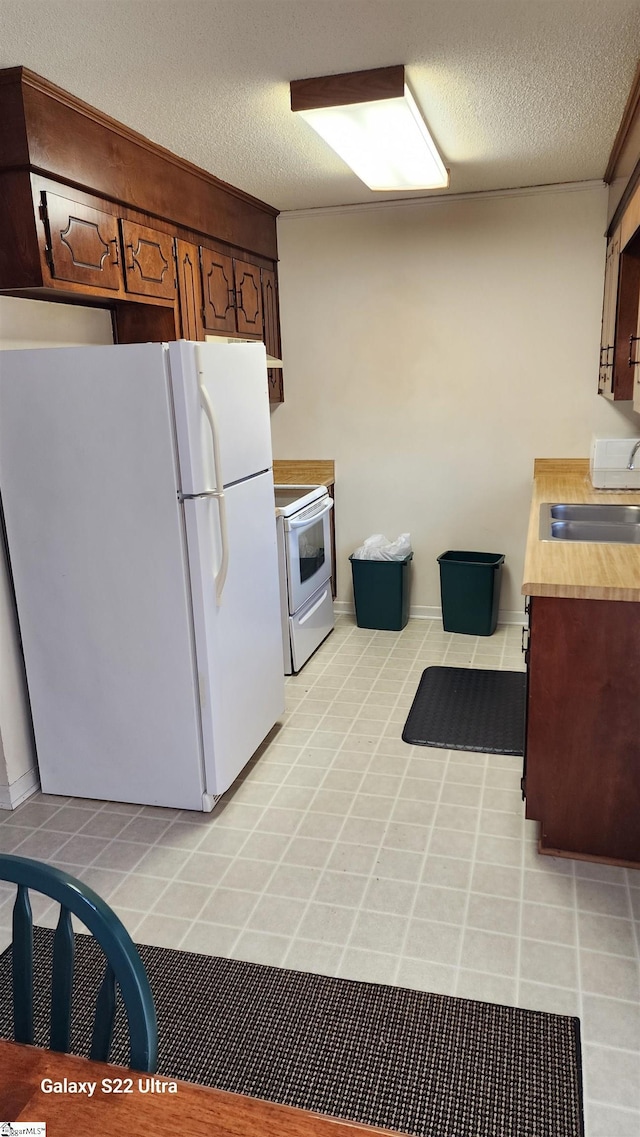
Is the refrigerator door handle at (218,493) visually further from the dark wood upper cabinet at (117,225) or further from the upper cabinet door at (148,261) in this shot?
the upper cabinet door at (148,261)

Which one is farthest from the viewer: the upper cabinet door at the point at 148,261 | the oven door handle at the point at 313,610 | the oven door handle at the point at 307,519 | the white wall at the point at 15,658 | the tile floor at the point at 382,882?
the oven door handle at the point at 313,610

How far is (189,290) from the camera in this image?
3.48 meters

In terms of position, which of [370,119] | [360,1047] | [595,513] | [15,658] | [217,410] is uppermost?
[370,119]

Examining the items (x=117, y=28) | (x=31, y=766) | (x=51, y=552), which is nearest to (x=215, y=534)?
(x=51, y=552)

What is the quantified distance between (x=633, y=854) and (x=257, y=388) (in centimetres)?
210

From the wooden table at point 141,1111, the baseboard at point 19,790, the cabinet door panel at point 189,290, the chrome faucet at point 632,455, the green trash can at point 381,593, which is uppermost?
the cabinet door panel at point 189,290

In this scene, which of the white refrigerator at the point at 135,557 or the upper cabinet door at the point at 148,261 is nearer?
Answer: the white refrigerator at the point at 135,557

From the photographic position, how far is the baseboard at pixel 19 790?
282 cm

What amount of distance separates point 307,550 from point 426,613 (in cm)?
117

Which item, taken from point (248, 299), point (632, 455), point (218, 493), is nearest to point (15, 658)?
point (218, 493)

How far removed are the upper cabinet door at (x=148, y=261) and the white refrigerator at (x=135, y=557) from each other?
57cm

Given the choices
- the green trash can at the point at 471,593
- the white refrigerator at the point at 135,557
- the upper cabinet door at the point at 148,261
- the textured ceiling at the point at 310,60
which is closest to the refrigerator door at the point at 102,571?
the white refrigerator at the point at 135,557

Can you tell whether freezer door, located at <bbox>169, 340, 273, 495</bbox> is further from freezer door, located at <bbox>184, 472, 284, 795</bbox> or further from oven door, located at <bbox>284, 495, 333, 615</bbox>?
oven door, located at <bbox>284, 495, 333, 615</bbox>

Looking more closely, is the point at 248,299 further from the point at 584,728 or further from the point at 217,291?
the point at 584,728
